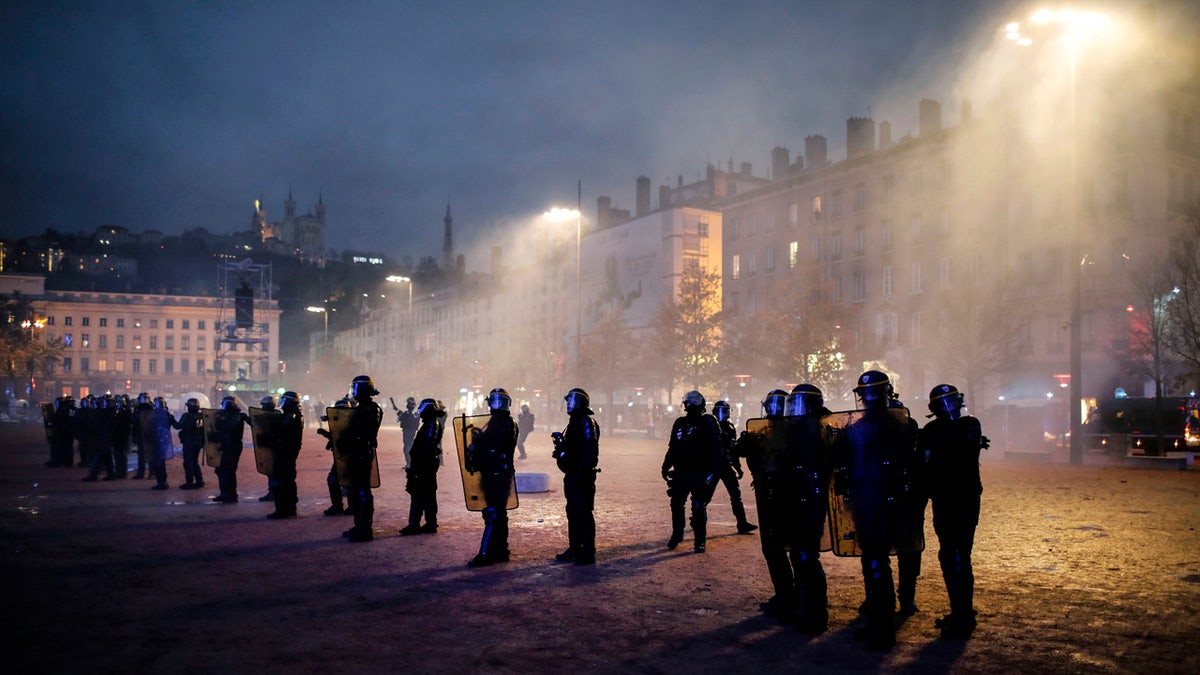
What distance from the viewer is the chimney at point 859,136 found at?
61.8 meters

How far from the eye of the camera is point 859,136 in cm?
6194

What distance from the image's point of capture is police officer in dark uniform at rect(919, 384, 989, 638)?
7.11 m

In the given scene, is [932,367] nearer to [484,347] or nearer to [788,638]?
[788,638]

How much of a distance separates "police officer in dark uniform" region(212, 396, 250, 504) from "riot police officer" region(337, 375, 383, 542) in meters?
4.78

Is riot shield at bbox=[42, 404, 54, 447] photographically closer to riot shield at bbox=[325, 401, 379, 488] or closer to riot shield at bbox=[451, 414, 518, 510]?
riot shield at bbox=[325, 401, 379, 488]

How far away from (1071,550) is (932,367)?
41.4m

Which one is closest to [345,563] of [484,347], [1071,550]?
[1071,550]

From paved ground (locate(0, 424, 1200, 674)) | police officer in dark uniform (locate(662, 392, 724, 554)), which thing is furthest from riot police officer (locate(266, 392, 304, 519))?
police officer in dark uniform (locate(662, 392, 724, 554))

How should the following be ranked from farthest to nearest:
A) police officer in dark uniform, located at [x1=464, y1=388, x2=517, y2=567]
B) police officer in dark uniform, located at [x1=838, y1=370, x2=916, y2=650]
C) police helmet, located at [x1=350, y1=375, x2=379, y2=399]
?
A: police helmet, located at [x1=350, y1=375, x2=379, y2=399], police officer in dark uniform, located at [x1=464, y1=388, x2=517, y2=567], police officer in dark uniform, located at [x1=838, y1=370, x2=916, y2=650]

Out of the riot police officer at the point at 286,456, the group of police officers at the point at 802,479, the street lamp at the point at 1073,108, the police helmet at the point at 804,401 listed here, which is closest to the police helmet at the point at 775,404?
the group of police officers at the point at 802,479

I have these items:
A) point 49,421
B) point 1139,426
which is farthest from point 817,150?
point 49,421

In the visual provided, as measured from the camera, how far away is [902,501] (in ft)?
22.8

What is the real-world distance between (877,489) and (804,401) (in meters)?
1.02

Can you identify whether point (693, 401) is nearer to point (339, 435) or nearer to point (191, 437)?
point (339, 435)
